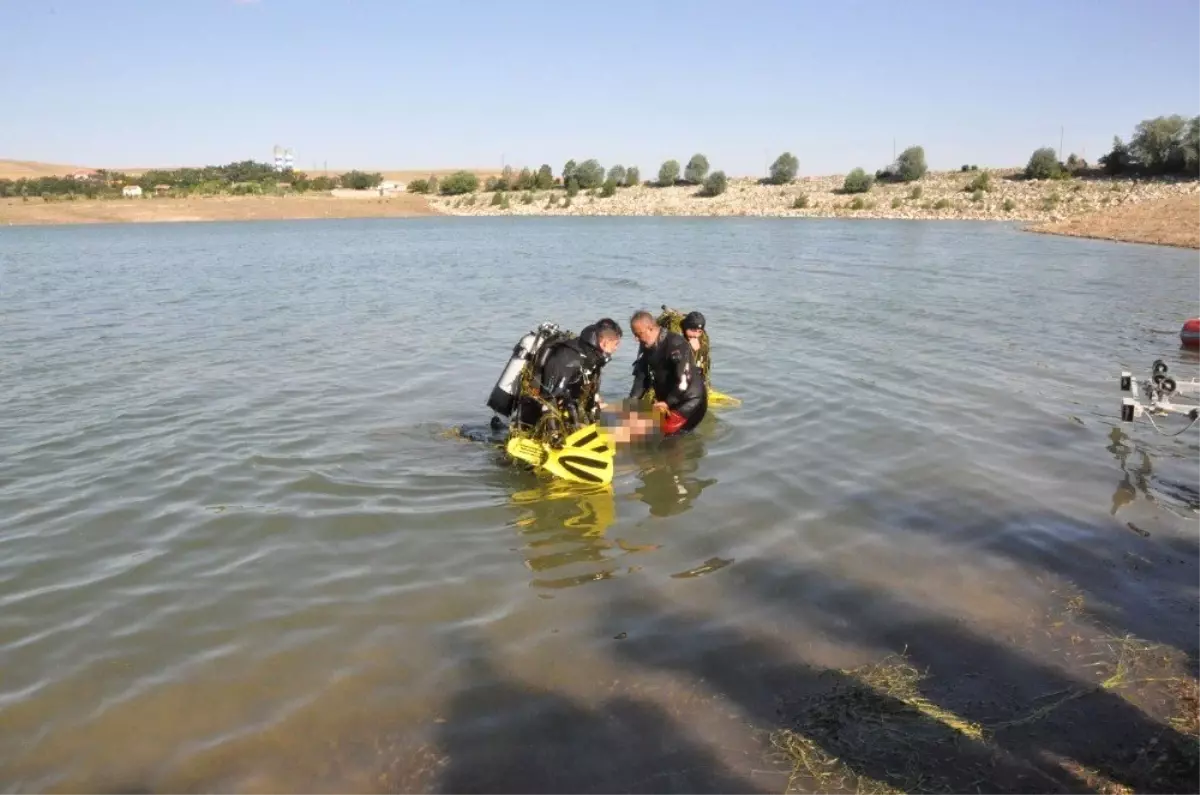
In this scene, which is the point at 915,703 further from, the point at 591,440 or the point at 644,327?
the point at 644,327

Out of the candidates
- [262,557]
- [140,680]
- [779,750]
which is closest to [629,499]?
[262,557]

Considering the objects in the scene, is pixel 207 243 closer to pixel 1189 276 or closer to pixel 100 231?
pixel 100 231

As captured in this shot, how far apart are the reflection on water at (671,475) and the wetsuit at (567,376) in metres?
0.87

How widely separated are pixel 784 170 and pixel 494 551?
78.0m

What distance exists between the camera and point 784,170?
78.6 meters

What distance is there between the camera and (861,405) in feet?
35.0

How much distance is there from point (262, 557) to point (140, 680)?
161cm

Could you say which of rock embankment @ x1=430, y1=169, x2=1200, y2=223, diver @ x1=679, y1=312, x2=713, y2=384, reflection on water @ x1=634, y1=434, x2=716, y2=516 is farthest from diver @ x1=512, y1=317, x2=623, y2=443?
rock embankment @ x1=430, y1=169, x2=1200, y2=223

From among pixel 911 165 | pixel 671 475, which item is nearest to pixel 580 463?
pixel 671 475

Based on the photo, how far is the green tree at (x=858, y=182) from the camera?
223 ft

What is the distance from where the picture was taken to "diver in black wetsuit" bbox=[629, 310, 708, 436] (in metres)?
8.72

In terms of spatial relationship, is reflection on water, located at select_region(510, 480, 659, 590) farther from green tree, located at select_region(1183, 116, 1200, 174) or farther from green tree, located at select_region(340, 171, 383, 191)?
green tree, located at select_region(340, 171, 383, 191)

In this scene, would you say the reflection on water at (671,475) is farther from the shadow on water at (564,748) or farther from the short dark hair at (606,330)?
the shadow on water at (564,748)

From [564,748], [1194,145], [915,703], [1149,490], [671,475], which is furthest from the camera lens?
[1194,145]
